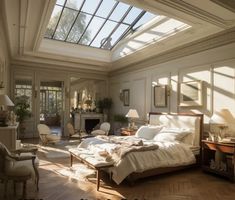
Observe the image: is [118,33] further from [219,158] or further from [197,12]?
[219,158]

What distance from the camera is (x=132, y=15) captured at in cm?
715

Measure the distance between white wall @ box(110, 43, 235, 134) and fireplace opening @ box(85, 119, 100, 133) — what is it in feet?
7.47

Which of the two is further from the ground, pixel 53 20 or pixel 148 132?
pixel 53 20

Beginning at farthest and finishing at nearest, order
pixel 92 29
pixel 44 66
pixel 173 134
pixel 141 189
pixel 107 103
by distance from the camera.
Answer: pixel 107 103 < pixel 44 66 < pixel 92 29 < pixel 173 134 < pixel 141 189

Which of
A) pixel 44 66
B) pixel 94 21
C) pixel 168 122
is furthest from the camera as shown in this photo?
pixel 44 66

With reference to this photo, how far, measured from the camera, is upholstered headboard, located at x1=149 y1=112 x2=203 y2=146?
5328 mm

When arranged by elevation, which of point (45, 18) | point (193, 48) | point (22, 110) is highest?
point (45, 18)

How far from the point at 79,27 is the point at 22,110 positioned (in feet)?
12.3

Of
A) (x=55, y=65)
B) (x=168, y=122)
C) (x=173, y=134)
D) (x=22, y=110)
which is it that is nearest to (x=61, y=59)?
(x=55, y=65)

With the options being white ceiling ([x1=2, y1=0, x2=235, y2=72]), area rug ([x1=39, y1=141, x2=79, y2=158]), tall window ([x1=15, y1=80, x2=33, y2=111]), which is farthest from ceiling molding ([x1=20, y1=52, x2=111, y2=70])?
area rug ([x1=39, y1=141, x2=79, y2=158])

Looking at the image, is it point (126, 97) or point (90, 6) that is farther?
point (126, 97)

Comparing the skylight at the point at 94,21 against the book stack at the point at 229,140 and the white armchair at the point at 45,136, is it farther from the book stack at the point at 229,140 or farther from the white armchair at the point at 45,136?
the book stack at the point at 229,140

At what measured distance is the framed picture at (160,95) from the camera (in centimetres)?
687

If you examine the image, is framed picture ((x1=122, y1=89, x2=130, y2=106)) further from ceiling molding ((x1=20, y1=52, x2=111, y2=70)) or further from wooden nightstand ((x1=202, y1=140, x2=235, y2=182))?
wooden nightstand ((x1=202, y1=140, x2=235, y2=182))
